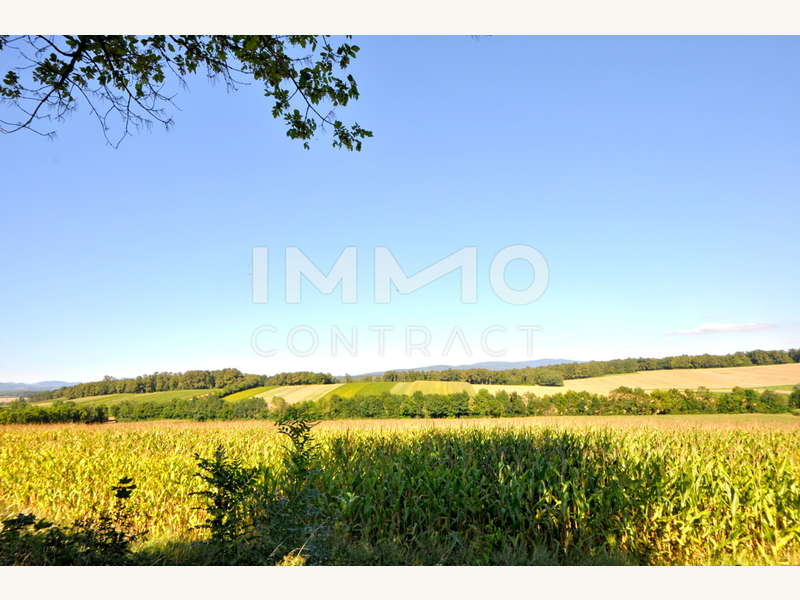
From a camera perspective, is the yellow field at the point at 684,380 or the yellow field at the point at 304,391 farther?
the yellow field at the point at 304,391

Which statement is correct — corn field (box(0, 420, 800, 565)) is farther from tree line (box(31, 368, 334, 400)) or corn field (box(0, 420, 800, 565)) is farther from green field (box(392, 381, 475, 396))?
green field (box(392, 381, 475, 396))

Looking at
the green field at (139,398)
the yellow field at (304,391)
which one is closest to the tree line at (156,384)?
the green field at (139,398)

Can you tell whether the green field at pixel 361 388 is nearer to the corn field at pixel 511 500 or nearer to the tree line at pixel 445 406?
the tree line at pixel 445 406

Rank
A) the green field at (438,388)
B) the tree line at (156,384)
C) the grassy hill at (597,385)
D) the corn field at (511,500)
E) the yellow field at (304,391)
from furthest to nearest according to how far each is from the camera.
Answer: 1. the yellow field at (304,391)
2. the green field at (438,388)
3. the tree line at (156,384)
4. the grassy hill at (597,385)
5. the corn field at (511,500)

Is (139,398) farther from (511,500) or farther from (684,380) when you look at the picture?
(684,380)

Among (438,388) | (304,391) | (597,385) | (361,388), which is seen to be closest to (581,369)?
(597,385)

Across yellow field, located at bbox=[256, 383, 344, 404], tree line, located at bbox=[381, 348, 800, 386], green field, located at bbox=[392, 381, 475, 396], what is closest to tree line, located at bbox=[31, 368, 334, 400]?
yellow field, located at bbox=[256, 383, 344, 404]
